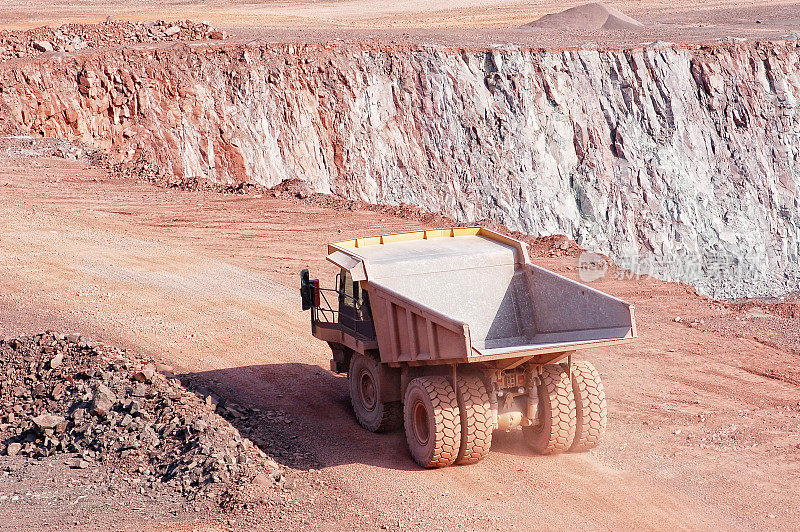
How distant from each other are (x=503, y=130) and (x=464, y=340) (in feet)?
93.1

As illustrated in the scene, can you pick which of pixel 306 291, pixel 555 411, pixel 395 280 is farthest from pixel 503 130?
pixel 555 411

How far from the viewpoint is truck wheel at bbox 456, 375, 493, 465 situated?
10.1 m

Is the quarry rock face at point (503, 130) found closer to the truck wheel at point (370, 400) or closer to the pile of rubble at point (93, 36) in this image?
the pile of rubble at point (93, 36)

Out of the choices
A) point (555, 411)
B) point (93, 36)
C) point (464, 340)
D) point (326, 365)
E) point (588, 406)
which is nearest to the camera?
point (464, 340)

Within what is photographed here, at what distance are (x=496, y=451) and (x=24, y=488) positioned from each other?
5.56m

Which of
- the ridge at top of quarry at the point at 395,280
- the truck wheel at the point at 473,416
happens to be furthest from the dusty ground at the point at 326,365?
the truck wheel at the point at 473,416

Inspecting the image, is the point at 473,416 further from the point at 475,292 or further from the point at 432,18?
the point at 432,18

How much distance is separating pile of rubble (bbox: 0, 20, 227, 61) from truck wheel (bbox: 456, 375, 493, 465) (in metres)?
25.7

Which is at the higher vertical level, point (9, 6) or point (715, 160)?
point (9, 6)

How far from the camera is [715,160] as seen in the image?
132 feet

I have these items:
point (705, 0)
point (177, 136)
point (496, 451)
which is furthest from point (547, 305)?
point (705, 0)

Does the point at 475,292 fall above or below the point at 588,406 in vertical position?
above

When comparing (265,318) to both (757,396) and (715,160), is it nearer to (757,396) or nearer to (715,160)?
(757,396)

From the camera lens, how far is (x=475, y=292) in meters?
11.9
